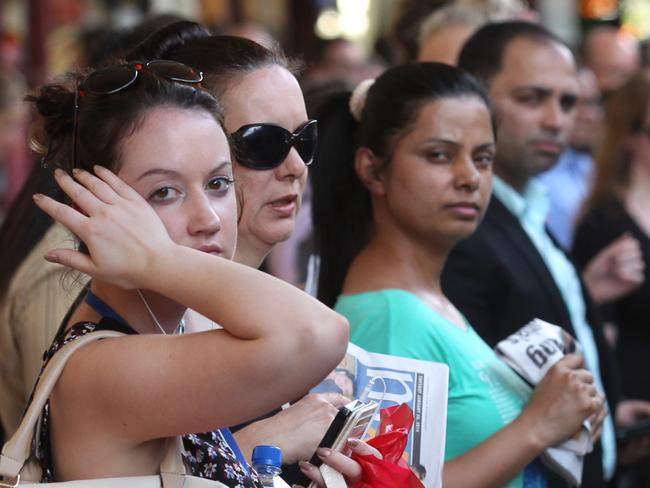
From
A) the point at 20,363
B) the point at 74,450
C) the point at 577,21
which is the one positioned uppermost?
the point at 577,21

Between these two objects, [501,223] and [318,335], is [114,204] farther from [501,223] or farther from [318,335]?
[501,223]

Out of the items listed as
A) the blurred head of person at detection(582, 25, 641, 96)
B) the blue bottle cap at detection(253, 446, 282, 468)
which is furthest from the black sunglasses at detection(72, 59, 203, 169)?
the blurred head of person at detection(582, 25, 641, 96)

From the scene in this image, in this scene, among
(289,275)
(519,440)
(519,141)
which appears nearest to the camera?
(519,440)

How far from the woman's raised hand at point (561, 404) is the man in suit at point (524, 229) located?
0.26 meters

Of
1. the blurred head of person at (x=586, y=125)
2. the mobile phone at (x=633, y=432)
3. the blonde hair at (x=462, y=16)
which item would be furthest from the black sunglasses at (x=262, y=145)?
the blurred head of person at (x=586, y=125)

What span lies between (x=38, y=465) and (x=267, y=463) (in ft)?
1.42

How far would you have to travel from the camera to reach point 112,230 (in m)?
1.82

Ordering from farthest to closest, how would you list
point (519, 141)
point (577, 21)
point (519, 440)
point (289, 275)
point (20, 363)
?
point (577, 21), point (289, 275), point (519, 141), point (20, 363), point (519, 440)

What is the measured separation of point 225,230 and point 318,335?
1.00 feet

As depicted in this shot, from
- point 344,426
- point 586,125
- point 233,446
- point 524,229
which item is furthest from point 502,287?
point 586,125

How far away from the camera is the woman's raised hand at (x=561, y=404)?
9.48 feet

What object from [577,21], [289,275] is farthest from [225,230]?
[577,21]

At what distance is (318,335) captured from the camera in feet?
5.88

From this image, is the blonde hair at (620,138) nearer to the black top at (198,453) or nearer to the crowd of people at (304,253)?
the crowd of people at (304,253)
